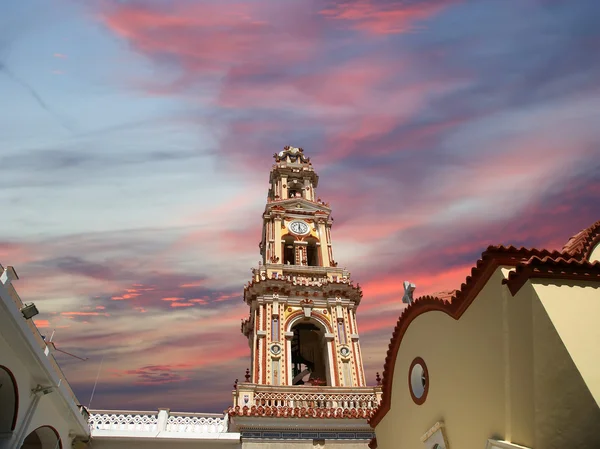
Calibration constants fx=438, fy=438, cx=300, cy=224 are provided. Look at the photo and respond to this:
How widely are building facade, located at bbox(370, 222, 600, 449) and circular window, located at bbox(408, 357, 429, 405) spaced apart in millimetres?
84

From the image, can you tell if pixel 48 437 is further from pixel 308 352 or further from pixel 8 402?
pixel 308 352

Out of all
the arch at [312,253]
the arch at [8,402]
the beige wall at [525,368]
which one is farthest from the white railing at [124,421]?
the arch at [312,253]

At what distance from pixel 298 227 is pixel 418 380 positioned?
17240mm

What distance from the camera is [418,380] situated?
10391 mm

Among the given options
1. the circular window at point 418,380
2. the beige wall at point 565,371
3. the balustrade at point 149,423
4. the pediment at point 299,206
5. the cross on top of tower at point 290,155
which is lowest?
the beige wall at point 565,371

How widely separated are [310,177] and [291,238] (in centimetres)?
622

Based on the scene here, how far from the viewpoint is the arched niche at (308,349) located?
22142 millimetres

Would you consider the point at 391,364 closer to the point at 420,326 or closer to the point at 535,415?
the point at 420,326

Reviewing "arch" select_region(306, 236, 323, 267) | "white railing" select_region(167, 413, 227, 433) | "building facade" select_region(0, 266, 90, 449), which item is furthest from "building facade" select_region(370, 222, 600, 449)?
"arch" select_region(306, 236, 323, 267)

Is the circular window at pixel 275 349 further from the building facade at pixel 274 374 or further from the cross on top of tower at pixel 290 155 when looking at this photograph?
the cross on top of tower at pixel 290 155

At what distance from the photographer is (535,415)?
6.21m

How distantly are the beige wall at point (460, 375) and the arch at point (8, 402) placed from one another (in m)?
9.38

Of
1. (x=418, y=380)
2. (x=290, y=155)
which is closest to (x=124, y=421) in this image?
(x=418, y=380)

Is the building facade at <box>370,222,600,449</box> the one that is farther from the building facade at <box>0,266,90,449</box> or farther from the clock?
the clock
